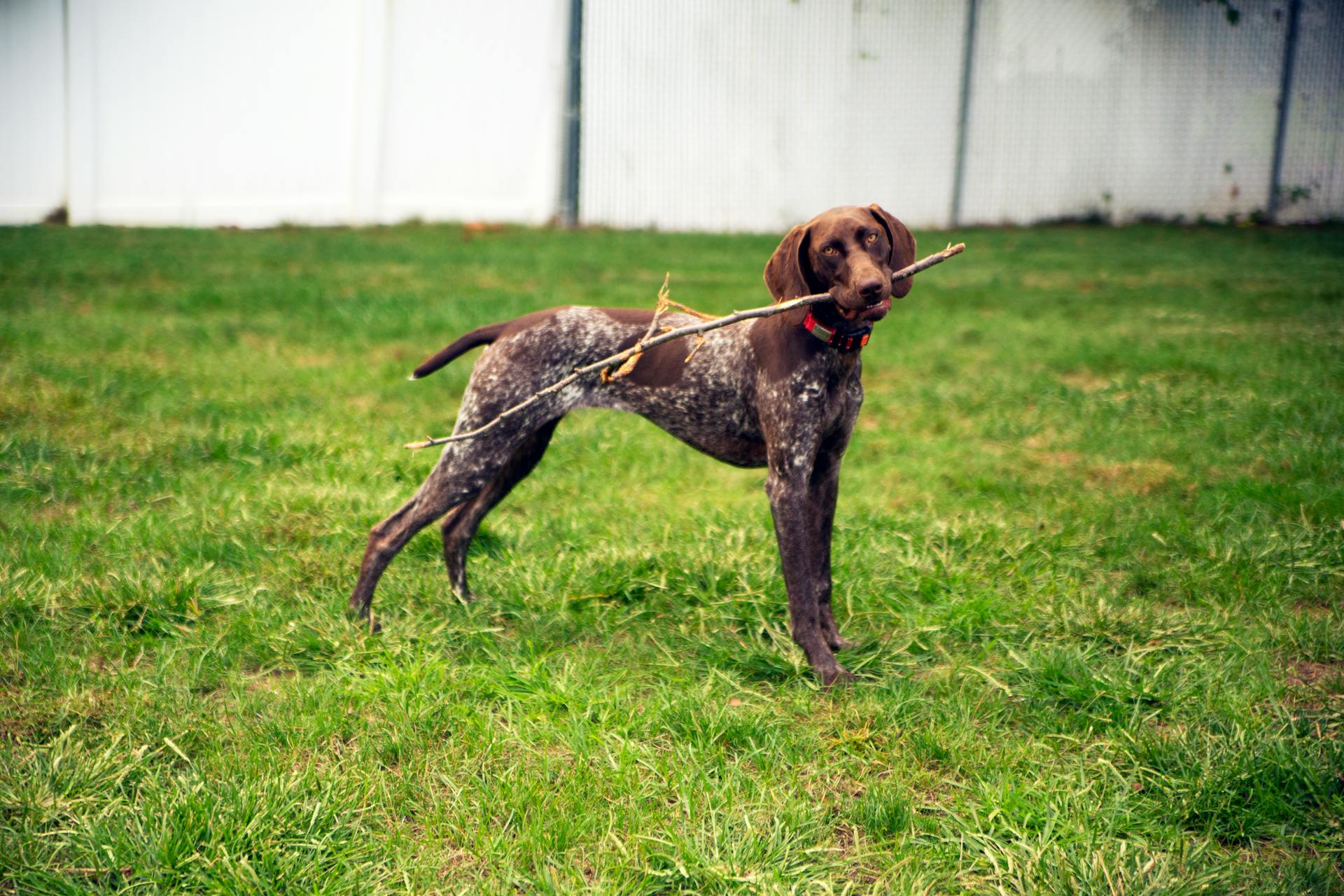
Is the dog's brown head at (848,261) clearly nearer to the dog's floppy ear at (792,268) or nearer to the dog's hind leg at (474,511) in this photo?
the dog's floppy ear at (792,268)

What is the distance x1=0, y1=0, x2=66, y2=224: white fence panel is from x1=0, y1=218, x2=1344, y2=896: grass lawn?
19.4 feet

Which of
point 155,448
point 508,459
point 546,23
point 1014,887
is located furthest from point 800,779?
point 546,23

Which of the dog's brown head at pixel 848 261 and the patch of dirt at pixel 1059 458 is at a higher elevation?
the dog's brown head at pixel 848 261

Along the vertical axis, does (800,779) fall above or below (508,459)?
below

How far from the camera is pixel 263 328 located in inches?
311

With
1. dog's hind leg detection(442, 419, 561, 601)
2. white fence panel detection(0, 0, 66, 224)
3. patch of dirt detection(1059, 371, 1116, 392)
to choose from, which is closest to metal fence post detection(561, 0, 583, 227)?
white fence panel detection(0, 0, 66, 224)

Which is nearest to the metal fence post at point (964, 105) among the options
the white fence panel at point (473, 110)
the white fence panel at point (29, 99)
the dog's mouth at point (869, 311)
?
the white fence panel at point (473, 110)

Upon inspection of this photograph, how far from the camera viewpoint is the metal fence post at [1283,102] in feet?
48.6

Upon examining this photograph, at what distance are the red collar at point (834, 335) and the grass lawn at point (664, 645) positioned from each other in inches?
38.0

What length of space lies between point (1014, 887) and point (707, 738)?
906 millimetres

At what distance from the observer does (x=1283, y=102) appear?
1489 cm

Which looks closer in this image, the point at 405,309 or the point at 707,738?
the point at 707,738

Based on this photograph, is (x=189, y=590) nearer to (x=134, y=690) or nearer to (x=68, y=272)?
(x=134, y=690)

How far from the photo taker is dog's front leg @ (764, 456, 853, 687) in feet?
11.0
